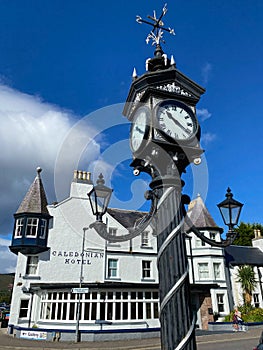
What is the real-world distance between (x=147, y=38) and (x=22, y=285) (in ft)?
66.5

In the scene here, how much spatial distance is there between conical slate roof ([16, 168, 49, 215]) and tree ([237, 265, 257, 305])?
1771cm

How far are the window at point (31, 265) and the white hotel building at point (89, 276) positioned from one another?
0.23 feet

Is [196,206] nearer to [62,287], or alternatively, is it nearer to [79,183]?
[79,183]

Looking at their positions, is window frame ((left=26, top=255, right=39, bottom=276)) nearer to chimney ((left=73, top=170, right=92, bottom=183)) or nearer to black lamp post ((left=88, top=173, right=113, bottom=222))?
chimney ((left=73, top=170, right=92, bottom=183))

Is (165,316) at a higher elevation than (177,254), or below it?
below

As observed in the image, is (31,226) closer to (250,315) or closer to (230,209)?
(250,315)

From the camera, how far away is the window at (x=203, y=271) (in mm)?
23852

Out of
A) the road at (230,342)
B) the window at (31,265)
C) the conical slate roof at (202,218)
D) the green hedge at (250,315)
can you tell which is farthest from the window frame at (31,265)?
the green hedge at (250,315)

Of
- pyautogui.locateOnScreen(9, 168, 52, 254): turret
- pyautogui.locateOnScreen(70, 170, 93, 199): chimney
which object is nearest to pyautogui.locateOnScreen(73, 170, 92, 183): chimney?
pyautogui.locateOnScreen(70, 170, 93, 199): chimney

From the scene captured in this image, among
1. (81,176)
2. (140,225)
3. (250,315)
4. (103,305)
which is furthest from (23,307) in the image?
(140,225)

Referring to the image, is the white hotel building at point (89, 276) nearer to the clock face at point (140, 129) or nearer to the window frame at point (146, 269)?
the window frame at point (146, 269)

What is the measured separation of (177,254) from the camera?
8.46 feet

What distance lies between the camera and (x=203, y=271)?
24.0 m

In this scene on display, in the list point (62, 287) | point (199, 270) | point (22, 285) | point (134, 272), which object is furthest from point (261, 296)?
point (22, 285)
